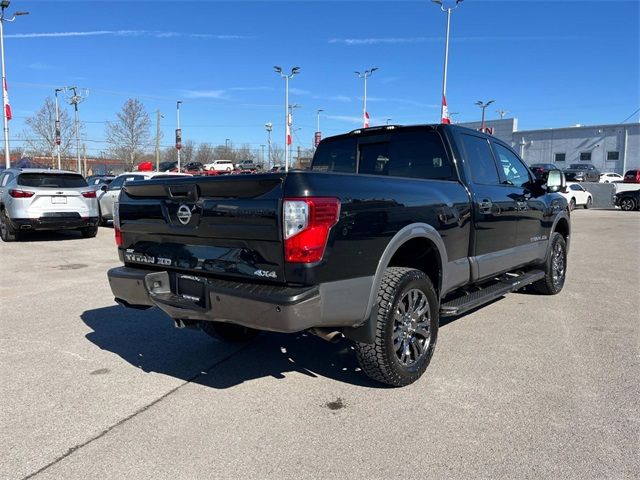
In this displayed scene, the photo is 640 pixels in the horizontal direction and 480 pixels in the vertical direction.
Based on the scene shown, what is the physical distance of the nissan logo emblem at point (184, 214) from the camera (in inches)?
138

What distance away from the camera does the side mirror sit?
624 cm

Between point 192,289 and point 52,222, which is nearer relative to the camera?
point 192,289

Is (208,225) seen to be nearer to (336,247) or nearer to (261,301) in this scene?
(261,301)

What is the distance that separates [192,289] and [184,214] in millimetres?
514

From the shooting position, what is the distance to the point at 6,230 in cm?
1172

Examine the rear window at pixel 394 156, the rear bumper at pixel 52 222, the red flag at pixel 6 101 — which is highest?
the red flag at pixel 6 101

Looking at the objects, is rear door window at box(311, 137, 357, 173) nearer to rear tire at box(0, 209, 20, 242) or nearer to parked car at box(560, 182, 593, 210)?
rear tire at box(0, 209, 20, 242)

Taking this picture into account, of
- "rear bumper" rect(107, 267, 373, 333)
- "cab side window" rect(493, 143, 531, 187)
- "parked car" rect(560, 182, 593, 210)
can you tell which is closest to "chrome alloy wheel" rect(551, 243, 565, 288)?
"cab side window" rect(493, 143, 531, 187)

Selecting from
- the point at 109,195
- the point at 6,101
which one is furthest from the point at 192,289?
the point at 6,101

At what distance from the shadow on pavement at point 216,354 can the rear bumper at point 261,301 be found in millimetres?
798

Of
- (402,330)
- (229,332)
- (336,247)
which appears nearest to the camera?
(336,247)

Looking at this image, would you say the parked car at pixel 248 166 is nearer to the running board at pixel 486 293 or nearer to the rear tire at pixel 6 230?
the rear tire at pixel 6 230

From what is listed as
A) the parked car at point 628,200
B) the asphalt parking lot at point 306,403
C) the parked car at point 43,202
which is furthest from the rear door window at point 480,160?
the parked car at point 628,200

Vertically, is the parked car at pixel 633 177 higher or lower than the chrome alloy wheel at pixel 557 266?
higher
